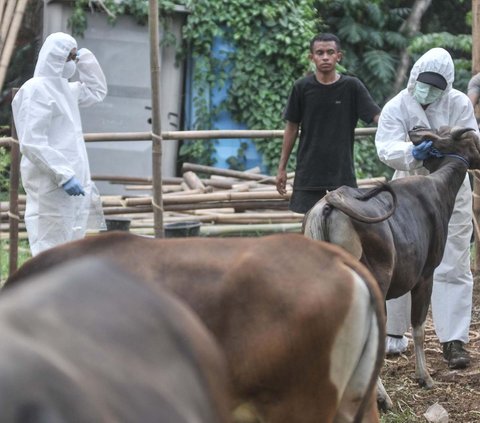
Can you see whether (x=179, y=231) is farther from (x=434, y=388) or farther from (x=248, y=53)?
(x=248, y=53)

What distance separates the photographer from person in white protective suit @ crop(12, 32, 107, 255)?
22.5ft

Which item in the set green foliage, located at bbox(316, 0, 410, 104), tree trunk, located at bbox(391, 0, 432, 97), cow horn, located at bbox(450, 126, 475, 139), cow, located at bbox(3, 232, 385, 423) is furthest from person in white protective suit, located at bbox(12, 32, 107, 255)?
tree trunk, located at bbox(391, 0, 432, 97)

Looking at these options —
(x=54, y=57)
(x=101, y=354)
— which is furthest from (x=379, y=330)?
(x=54, y=57)

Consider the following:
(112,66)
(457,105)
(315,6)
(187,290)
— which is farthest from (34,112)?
(315,6)

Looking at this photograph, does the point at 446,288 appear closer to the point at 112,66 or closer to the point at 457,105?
the point at 457,105

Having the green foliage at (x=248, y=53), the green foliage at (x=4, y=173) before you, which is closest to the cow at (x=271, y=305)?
the green foliage at (x=4, y=173)

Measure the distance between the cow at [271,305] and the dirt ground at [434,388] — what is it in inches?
95.5

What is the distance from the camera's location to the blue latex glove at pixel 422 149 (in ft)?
21.9

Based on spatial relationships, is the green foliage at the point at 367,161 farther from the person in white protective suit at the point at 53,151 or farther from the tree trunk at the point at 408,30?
the person in white protective suit at the point at 53,151

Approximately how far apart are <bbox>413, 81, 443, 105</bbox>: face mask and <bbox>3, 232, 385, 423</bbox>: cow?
3245 mm

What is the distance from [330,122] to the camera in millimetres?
7312

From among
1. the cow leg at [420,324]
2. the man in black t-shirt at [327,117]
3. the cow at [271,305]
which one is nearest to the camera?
the cow at [271,305]

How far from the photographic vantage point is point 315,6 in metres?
16.7

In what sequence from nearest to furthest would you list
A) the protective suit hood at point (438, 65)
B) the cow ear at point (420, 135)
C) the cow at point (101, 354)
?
1. the cow at point (101, 354)
2. the cow ear at point (420, 135)
3. the protective suit hood at point (438, 65)
